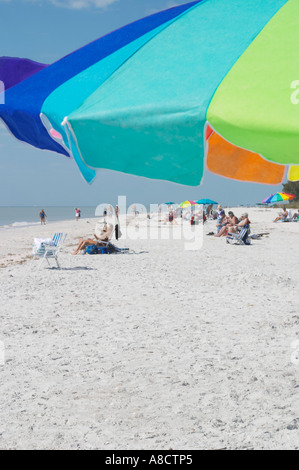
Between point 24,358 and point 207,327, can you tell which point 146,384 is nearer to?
point 24,358

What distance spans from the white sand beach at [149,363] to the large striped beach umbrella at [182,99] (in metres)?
2.05

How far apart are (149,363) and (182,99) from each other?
11.6ft

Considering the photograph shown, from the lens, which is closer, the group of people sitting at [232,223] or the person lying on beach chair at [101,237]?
the person lying on beach chair at [101,237]

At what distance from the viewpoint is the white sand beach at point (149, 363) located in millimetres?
3441

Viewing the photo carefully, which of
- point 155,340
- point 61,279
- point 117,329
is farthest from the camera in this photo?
point 61,279

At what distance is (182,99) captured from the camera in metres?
1.83

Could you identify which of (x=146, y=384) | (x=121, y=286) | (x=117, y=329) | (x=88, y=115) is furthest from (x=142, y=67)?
(x=121, y=286)

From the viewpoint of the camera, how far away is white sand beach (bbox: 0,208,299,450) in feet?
11.3

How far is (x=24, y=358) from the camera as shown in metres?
5.05

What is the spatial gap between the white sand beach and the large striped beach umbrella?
2.05 metres

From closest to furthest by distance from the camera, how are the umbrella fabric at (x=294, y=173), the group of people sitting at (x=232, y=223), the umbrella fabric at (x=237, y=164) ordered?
1. the umbrella fabric at (x=237, y=164)
2. the umbrella fabric at (x=294, y=173)
3. the group of people sitting at (x=232, y=223)

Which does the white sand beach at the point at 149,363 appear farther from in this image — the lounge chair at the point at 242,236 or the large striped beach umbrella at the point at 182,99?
the lounge chair at the point at 242,236

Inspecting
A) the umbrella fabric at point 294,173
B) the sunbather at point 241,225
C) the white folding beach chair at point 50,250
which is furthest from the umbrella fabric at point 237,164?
the sunbather at point 241,225

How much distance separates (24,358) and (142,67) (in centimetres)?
378
